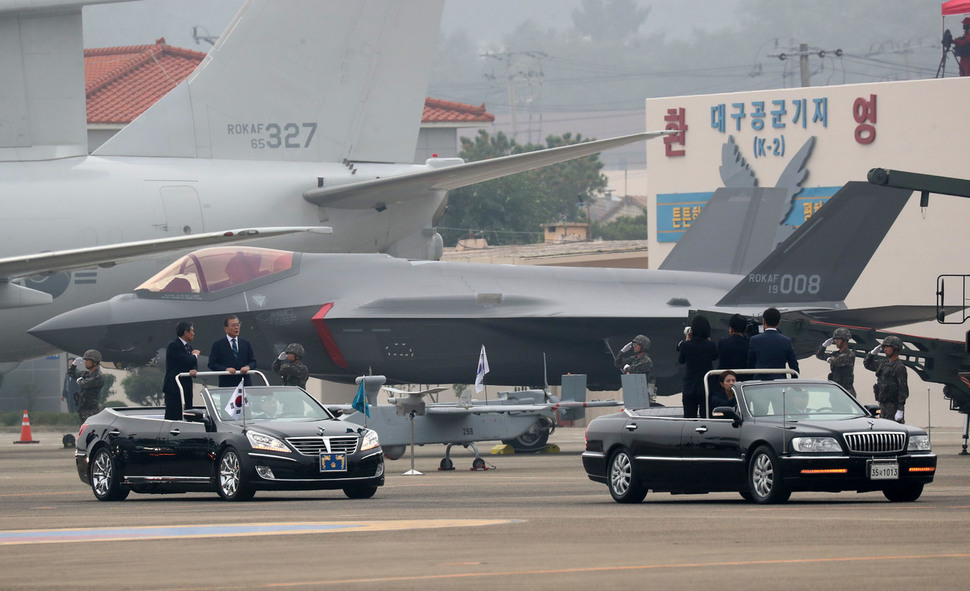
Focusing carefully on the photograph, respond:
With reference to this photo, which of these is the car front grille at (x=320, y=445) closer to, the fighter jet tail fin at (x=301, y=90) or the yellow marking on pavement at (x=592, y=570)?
the yellow marking on pavement at (x=592, y=570)

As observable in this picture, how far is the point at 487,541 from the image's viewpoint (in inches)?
382

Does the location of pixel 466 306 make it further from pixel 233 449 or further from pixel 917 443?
pixel 917 443

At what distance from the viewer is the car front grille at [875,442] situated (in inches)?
479

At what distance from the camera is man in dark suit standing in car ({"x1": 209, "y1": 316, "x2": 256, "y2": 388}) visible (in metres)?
16.0

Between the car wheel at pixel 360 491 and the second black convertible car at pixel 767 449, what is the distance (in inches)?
84.8

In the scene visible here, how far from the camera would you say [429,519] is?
454 inches

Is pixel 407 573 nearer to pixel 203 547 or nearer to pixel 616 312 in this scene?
pixel 203 547

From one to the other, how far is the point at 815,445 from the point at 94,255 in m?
11.6

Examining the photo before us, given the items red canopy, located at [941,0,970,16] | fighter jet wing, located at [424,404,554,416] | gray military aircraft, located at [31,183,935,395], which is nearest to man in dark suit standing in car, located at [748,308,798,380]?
fighter jet wing, located at [424,404,554,416]

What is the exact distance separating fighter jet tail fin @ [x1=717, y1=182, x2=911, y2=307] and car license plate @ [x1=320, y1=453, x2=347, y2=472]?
12.0 meters

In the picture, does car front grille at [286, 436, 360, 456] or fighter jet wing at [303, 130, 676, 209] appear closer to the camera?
car front grille at [286, 436, 360, 456]

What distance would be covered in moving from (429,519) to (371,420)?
7692 mm

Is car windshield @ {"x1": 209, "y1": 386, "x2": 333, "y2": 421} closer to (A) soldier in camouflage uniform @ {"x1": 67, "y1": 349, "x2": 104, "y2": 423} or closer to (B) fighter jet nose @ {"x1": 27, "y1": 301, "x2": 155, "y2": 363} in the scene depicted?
(B) fighter jet nose @ {"x1": 27, "y1": 301, "x2": 155, "y2": 363}

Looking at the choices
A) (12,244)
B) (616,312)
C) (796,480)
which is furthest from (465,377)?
(796,480)
